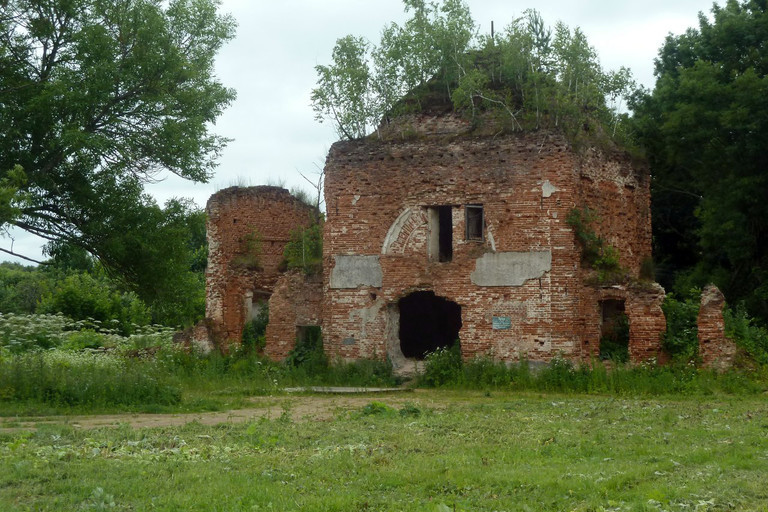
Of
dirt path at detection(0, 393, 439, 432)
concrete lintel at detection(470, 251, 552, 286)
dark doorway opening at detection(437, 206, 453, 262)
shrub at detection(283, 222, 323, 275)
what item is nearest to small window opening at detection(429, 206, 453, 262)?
dark doorway opening at detection(437, 206, 453, 262)

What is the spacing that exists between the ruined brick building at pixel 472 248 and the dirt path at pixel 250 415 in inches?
113

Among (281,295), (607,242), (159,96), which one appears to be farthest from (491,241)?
(159,96)

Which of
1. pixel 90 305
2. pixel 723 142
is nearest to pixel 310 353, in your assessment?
pixel 723 142

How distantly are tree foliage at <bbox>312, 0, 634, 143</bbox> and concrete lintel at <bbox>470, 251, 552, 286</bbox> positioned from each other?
2.81 meters

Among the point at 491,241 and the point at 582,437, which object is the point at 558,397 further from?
the point at 582,437

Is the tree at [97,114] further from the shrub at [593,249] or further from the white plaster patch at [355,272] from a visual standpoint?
the shrub at [593,249]

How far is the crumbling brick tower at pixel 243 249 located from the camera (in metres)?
21.7

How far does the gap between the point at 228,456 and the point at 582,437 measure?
4059 millimetres

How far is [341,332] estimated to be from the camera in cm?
1900

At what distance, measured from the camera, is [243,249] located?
22188mm

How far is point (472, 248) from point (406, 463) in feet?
32.8

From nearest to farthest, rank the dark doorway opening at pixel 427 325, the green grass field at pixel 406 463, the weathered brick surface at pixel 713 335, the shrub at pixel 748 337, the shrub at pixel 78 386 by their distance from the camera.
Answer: the green grass field at pixel 406 463
the shrub at pixel 78 386
the weathered brick surface at pixel 713 335
the shrub at pixel 748 337
the dark doorway opening at pixel 427 325

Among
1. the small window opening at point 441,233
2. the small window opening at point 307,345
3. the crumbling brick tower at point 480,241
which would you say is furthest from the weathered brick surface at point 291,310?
the small window opening at point 441,233

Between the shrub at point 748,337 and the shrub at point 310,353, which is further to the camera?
the shrub at point 310,353
